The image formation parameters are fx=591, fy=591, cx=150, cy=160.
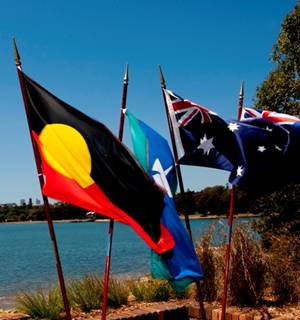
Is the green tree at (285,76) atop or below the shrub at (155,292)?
atop

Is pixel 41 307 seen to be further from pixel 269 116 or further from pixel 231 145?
pixel 269 116

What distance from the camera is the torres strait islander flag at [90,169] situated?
6473 mm

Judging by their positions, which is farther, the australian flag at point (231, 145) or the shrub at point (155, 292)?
the shrub at point (155, 292)

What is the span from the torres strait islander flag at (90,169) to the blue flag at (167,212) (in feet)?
0.46

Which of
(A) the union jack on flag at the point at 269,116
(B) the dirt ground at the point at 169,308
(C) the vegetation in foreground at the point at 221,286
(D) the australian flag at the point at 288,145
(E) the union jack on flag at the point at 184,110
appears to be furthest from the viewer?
(C) the vegetation in foreground at the point at 221,286

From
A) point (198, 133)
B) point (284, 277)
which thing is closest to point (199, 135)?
point (198, 133)

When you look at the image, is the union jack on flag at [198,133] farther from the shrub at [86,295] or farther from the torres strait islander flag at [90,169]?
the shrub at [86,295]

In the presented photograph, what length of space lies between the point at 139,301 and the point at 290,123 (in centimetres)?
453

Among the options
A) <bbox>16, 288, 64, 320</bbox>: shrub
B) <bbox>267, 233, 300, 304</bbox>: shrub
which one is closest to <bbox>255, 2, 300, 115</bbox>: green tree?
<bbox>267, 233, 300, 304</bbox>: shrub

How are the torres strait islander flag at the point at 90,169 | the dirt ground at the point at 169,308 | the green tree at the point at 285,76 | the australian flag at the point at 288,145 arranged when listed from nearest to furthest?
1. the torres strait islander flag at the point at 90,169
2. the australian flag at the point at 288,145
3. the dirt ground at the point at 169,308
4. the green tree at the point at 285,76

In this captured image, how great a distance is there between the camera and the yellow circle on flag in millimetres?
6496

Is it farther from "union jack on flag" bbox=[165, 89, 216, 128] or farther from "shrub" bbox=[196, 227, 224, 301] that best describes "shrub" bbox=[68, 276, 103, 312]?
"union jack on flag" bbox=[165, 89, 216, 128]

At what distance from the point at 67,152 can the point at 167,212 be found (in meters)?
1.32

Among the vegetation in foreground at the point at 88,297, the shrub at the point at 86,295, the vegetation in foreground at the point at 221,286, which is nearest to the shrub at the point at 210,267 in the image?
the vegetation in foreground at the point at 221,286
